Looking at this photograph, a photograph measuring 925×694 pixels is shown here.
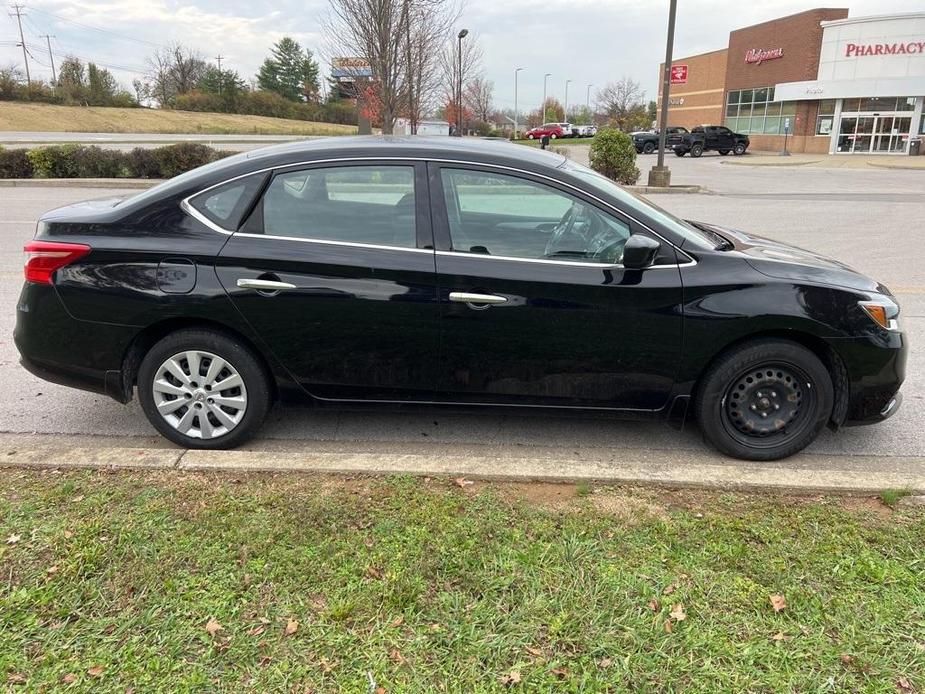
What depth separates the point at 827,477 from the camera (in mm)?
3336

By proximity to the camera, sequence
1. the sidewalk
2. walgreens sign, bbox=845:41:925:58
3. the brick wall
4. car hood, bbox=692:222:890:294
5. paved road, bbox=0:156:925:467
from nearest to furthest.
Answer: car hood, bbox=692:222:890:294 < paved road, bbox=0:156:925:467 < the sidewalk < walgreens sign, bbox=845:41:925:58 < the brick wall

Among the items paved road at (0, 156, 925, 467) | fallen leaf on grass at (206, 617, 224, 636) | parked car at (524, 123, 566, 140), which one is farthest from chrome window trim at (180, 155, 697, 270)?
parked car at (524, 123, 566, 140)

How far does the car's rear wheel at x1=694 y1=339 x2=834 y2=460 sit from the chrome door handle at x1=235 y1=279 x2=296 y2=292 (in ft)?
7.38

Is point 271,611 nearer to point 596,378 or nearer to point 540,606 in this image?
point 540,606

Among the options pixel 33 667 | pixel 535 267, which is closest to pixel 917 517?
pixel 535 267

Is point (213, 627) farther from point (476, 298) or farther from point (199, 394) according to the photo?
point (476, 298)

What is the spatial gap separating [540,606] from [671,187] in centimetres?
1910

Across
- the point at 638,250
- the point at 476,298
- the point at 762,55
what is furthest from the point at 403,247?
the point at 762,55

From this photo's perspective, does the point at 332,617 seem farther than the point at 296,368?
No

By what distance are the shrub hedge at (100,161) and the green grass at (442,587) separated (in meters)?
17.1

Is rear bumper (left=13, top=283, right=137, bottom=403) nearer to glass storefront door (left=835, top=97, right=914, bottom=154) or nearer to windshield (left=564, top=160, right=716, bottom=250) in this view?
windshield (left=564, top=160, right=716, bottom=250)

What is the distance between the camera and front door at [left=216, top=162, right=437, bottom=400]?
348cm

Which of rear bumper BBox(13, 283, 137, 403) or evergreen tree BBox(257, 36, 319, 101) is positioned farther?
evergreen tree BBox(257, 36, 319, 101)

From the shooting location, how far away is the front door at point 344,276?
348 centimetres
